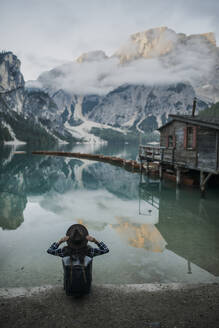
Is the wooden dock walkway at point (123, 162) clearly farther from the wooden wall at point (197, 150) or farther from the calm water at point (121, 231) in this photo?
the calm water at point (121, 231)

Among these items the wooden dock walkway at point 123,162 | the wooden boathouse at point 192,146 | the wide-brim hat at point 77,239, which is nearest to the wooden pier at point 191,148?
the wooden boathouse at point 192,146

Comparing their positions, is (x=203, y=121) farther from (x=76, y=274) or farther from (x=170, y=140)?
(x=76, y=274)

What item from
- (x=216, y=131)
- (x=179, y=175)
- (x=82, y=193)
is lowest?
(x=82, y=193)

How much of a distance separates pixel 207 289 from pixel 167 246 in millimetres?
4646

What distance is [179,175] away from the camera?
26094 mm

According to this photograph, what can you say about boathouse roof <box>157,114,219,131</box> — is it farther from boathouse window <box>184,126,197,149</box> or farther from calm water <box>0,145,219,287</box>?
calm water <box>0,145,219,287</box>

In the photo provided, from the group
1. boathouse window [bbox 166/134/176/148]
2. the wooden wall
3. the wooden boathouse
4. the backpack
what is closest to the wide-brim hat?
the backpack

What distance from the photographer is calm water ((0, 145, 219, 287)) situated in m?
8.98

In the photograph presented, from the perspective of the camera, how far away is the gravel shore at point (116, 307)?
5.44 metres

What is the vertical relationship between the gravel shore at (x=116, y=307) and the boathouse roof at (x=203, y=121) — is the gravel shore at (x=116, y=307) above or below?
below

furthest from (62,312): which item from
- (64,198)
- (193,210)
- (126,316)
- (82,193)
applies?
(82,193)

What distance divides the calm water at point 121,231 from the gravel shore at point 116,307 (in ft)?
5.10

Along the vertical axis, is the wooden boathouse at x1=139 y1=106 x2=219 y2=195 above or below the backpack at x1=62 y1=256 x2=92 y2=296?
above

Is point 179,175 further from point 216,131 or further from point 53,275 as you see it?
point 53,275
